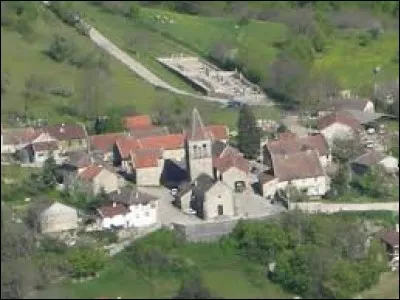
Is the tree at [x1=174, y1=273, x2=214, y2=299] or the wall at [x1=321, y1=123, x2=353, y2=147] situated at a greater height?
the wall at [x1=321, y1=123, x2=353, y2=147]

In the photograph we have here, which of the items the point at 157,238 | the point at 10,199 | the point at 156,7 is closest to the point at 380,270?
the point at 157,238

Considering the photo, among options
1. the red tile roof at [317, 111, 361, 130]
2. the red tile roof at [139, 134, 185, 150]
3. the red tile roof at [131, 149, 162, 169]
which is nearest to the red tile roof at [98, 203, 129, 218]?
the red tile roof at [131, 149, 162, 169]

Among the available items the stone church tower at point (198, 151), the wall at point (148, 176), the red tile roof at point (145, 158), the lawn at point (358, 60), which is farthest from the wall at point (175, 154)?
the lawn at point (358, 60)

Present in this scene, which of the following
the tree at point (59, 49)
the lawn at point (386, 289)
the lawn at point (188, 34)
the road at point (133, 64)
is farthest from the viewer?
the lawn at point (188, 34)

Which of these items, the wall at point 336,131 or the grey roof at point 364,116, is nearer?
the wall at point 336,131

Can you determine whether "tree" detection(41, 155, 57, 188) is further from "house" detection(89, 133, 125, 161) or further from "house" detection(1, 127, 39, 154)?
"house" detection(89, 133, 125, 161)

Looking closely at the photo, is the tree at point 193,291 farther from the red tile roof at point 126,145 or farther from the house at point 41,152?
the house at point 41,152

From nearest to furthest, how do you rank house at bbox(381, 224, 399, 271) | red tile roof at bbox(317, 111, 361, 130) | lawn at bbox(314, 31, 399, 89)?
house at bbox(381, 224, 399, 271) < red tile roof at bbox(317, 111, 361, 130) < lawn at bbox(314, 31, 399, 89)
